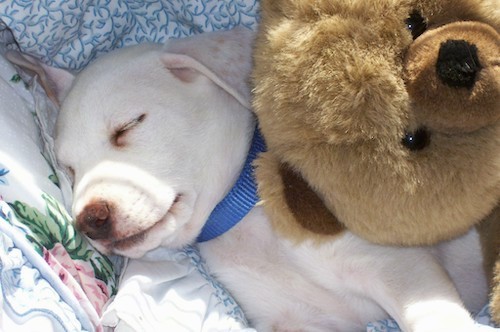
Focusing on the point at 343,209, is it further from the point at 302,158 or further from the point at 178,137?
the point at 178,137

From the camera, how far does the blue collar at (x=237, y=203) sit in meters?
1.92

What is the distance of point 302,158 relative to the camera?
1482mm

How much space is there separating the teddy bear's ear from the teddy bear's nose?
433 mm

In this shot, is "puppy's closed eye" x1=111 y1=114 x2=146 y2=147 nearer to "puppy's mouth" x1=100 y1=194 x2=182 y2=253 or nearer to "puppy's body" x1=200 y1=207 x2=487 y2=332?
"puppy's mouth" x1=100 y1=194 x2=182 y2=253

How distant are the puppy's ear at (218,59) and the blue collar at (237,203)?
0.46ft

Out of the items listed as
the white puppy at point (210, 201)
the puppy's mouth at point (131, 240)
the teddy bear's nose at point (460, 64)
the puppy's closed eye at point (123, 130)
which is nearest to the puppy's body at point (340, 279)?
the white puppy at point (210, 201)

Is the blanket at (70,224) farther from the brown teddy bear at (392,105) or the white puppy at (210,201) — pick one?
the brown teddy bear at (392,105)

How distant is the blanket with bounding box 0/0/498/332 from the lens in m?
1.60

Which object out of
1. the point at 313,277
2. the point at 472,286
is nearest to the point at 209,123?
the point at 313,277

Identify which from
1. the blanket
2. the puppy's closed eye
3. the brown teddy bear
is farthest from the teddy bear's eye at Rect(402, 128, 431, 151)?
the puppy's closed eye

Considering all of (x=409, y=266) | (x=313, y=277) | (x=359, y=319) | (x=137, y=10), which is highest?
(x=137, y=10)

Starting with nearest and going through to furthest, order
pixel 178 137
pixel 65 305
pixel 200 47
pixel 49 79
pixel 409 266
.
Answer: pixel 65 305 < pixel 409 266 < pixel 178 137 < pixel 200 47 < pixel 49 79

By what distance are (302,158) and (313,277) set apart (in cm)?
50

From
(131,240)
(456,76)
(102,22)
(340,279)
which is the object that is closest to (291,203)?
(340,279)
